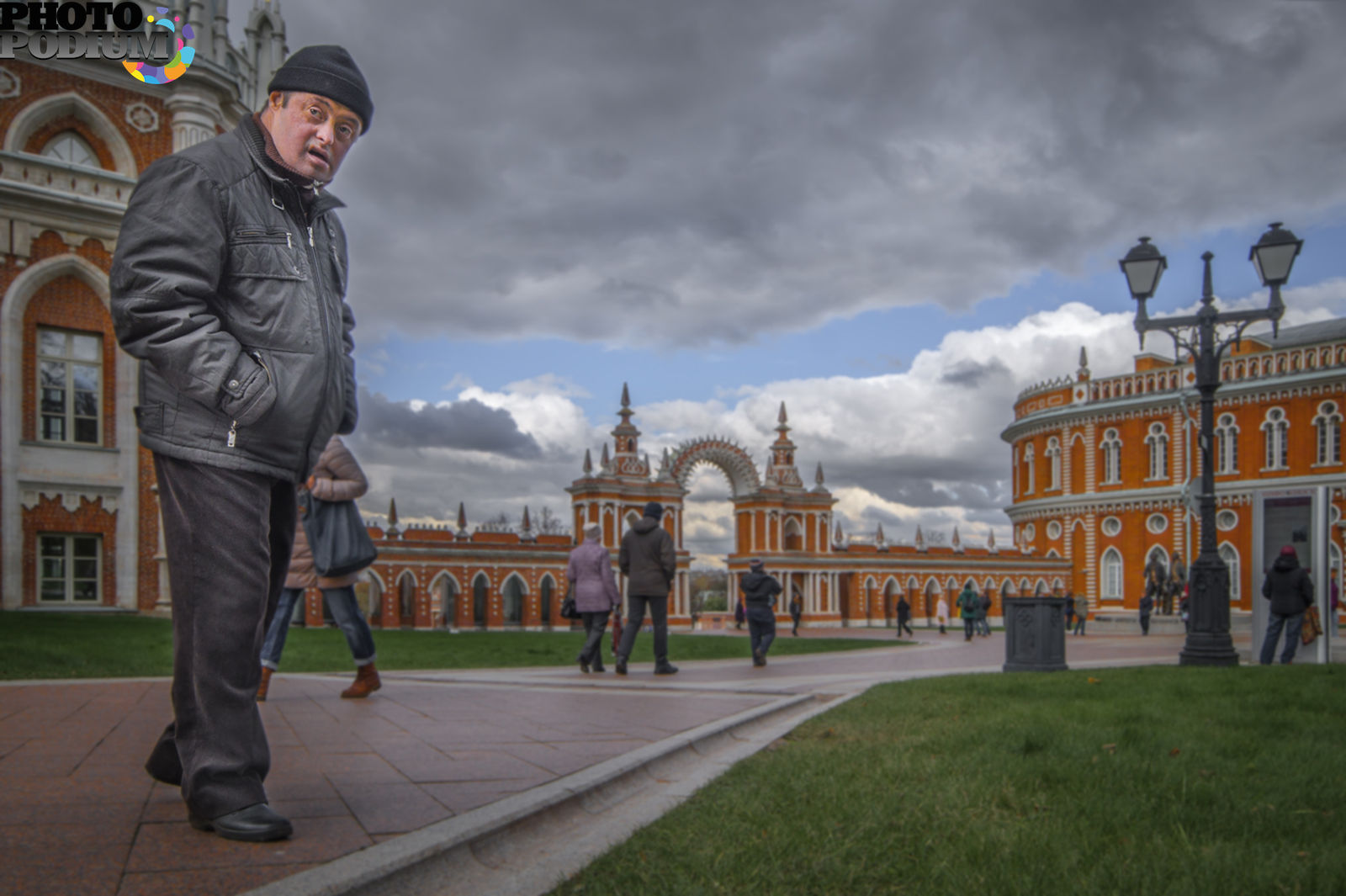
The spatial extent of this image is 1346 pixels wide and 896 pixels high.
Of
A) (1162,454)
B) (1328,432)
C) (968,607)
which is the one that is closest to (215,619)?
(968,607)

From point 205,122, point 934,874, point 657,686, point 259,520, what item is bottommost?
point 657,686

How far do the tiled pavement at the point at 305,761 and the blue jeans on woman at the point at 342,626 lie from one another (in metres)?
0.32

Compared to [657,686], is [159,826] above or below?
above

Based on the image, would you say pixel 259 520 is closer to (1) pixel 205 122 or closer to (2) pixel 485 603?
(1) pixel 205 122

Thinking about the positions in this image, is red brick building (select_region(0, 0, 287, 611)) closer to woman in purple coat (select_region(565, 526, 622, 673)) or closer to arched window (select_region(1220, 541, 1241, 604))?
woman in purple coat (select_region(565, 526, 622, 673))

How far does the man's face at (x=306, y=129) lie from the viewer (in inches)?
121

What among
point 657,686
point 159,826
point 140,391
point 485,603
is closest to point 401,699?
point 657,686

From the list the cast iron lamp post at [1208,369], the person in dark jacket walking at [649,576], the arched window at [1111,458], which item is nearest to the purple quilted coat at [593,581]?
the person in dark jacket walking at [649,576]

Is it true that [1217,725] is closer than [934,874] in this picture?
No

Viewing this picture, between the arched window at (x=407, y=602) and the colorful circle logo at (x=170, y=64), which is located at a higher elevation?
the colorful circle logo at (x=170, y=64)

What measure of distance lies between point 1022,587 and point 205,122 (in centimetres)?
4830

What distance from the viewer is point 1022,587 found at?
57.6 metres

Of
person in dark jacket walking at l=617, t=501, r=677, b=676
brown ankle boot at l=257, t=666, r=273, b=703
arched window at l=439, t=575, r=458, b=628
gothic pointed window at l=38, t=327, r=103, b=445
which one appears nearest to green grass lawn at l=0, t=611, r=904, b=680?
person in dark jacket walking at l=617, t=501, r=677, b=676

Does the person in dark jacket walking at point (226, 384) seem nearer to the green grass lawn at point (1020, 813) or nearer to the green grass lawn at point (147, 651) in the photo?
the green grass lawn at point (1020, 813)
